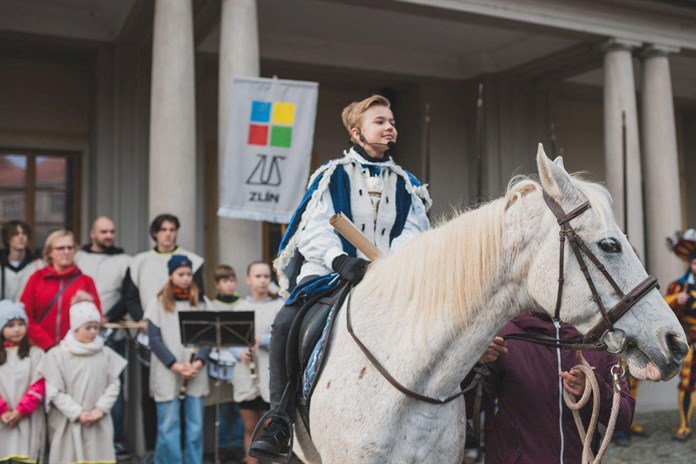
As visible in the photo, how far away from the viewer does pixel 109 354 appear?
607 cm

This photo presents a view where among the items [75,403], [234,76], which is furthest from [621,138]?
[75,403]

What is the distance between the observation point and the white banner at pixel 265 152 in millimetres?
7238

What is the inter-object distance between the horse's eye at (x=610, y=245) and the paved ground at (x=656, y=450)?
5.45 metres

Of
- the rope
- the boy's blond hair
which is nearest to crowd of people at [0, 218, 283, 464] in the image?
the boy's blond hair

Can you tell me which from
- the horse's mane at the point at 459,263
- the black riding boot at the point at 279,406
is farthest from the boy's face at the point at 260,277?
the horse's mane at the point at 459,263

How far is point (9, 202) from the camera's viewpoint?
432 inches

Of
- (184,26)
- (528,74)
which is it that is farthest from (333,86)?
(184,26)

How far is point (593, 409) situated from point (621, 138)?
842 cm

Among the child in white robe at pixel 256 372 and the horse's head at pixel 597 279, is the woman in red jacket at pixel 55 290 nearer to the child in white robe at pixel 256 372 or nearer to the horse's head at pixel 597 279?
the child in white robe at pixel 256 372

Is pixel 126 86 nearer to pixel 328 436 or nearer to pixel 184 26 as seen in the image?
pixel 184 26

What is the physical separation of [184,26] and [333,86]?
18.0 ft

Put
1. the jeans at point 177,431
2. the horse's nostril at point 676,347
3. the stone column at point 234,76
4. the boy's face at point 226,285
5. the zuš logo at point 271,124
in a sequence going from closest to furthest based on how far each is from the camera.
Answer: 1. the horse's nostril at point 676,347
2. the jeans at point 177,431
3. the boy's face at point 226,285
4. the zuš logo at point 271,124
5. the stone column at point 234,76

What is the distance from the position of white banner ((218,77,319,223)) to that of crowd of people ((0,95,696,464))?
2.13ft

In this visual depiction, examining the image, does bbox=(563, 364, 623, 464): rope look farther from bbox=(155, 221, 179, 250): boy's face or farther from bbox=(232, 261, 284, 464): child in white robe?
bbox=(155, 221, 179, 250): boy's face
